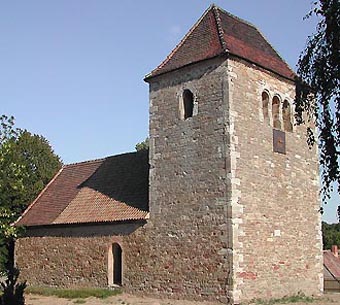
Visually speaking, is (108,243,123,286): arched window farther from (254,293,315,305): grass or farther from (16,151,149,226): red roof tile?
(254,293,315,305): grass

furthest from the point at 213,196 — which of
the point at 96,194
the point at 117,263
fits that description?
the point at 96,194

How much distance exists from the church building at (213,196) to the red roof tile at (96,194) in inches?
3.7

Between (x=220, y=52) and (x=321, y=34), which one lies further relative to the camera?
(x=220, y=52)

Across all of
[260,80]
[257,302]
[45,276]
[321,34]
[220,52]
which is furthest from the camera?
[45,276]

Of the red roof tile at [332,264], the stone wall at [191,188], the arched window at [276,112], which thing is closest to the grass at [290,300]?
the stone wall at [191,188]

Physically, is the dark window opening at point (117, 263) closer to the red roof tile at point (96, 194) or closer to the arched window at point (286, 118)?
the red roof tile at point (96, 194)

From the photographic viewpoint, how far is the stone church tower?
17750mm

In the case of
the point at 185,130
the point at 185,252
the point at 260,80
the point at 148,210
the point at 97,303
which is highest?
the point at 260,80

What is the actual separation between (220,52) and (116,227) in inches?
308

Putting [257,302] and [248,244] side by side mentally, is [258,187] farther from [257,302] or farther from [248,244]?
[257,302]

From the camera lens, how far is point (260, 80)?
65.1ft

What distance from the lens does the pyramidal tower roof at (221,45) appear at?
1927cm

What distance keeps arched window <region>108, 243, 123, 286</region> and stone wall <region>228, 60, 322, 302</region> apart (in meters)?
5.65

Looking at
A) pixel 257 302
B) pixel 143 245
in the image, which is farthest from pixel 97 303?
pixel 257 302
